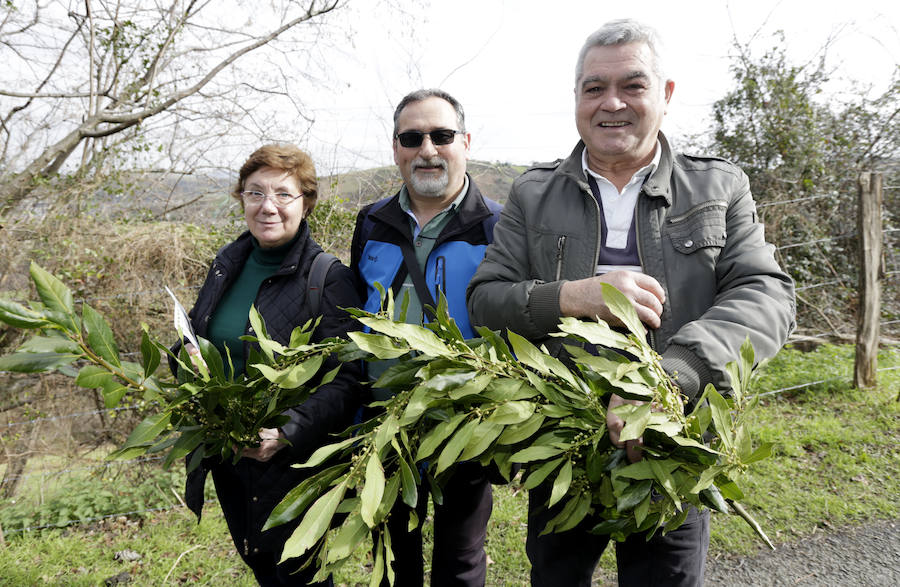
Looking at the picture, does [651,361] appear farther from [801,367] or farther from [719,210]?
[801,367]

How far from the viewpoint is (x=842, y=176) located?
6.62 metres

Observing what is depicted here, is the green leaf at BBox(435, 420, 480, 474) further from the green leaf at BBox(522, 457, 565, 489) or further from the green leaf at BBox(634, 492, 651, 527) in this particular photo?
the green leaf at BBox(634, 492, 651, 527)

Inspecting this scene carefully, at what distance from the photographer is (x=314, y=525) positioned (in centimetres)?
114

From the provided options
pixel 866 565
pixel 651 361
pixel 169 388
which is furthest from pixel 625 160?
pixel 866 565

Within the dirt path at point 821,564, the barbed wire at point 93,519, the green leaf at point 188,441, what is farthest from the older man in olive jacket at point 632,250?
the barbed wire at point 93,519

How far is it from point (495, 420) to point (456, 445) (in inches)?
4.2

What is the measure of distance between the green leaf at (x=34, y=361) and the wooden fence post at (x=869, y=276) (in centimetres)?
574

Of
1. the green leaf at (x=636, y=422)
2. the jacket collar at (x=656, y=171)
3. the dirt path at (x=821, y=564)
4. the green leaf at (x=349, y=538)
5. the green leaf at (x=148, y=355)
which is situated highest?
the jacket collar at (x=656, y=171)

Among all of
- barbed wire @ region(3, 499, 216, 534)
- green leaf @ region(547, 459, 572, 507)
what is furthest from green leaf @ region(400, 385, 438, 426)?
barbed wire @ region(3, 499, 216, 534)

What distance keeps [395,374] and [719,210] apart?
106 cm

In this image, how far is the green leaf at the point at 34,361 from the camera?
1170 mm

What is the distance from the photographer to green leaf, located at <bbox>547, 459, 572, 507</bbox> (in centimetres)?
121

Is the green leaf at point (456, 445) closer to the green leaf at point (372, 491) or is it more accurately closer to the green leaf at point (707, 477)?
the green leaf at point (372, 491)

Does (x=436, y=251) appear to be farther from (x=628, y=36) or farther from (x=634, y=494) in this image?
(x=634, y=494)
